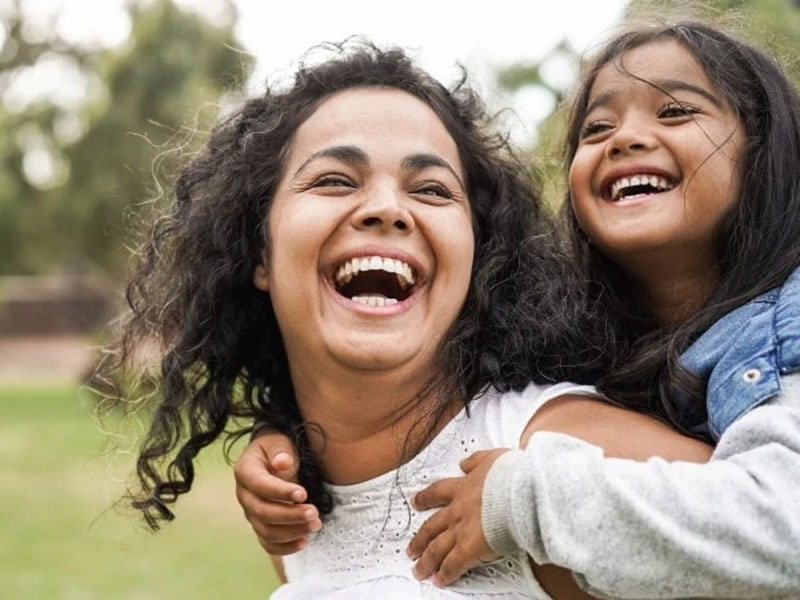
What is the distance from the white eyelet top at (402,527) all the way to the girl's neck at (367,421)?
0.11 ft

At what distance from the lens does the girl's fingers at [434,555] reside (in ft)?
6.76

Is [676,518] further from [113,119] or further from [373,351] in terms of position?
[113,119]

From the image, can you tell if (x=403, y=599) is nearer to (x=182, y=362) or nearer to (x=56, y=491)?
(x=182, y=362)

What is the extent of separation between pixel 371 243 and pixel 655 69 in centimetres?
70

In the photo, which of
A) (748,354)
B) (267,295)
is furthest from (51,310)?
(748,354)

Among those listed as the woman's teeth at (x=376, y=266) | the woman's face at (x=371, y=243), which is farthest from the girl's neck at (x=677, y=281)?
the woman's teeth at (x=376, y=266)

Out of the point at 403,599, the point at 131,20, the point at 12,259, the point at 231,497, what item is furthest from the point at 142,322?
the point at 12,259

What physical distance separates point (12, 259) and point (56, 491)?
1670 cm

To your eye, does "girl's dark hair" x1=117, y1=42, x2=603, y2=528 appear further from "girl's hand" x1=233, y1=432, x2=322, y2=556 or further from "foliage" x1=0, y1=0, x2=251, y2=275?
"foliage" x1=0, y1=0, x2=251, y2=275

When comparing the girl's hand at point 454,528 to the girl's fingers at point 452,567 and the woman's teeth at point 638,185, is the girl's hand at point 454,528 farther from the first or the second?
the woman's teeth at point 638,185

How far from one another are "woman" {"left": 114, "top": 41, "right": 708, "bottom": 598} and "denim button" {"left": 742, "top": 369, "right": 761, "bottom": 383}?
0.59ft

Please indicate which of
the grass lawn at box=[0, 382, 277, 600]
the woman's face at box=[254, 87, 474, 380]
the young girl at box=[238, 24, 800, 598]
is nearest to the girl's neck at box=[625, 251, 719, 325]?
the young girl at box=[238, 24, 800, 598]

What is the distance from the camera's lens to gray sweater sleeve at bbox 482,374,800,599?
1.74 metres

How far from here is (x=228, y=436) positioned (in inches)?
110
